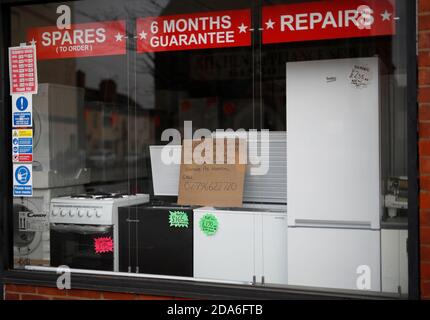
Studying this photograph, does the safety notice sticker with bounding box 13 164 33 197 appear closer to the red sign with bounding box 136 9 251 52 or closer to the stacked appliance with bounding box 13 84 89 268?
the stacked appliance with bounding box 13 84 89 268

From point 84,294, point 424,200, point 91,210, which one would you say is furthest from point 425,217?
point 91,210

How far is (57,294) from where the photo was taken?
4.18 m

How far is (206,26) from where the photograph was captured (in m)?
4.29

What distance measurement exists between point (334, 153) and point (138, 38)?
182 centimetres

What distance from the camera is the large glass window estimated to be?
12.5 feet

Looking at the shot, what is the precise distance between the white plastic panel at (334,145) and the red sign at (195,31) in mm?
578

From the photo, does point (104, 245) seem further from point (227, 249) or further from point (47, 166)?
point (227, 249)

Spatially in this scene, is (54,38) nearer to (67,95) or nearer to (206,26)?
(67,95)

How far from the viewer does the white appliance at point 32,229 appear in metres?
4.47

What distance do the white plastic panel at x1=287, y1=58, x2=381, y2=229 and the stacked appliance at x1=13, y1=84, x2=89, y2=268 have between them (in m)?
2.04

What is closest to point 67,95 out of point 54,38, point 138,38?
point 54,38

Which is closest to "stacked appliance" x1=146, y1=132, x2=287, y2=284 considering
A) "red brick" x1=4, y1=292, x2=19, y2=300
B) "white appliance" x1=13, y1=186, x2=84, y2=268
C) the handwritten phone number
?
the handwritten phone number

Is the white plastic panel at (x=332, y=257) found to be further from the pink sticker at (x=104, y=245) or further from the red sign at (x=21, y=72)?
the red sign at (x=21, y=72)

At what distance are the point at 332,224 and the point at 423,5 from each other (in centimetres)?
154
